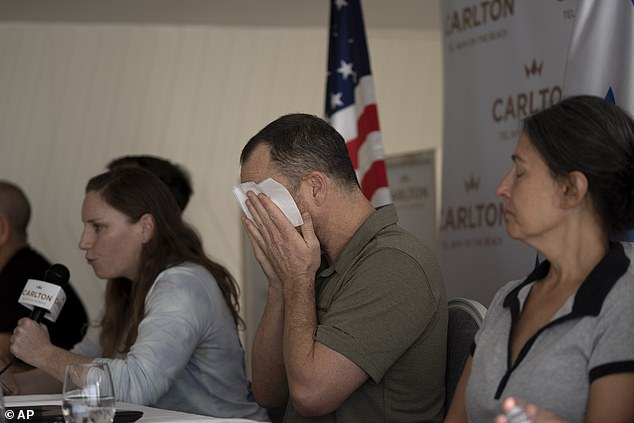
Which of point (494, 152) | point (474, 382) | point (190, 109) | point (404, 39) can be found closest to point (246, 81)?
point (190, 109)

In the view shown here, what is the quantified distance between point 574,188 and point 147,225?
5.08 ft

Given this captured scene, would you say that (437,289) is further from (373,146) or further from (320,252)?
(373,146)

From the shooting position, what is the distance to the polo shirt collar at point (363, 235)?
221 centimetres

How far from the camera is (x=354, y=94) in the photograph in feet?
12.7

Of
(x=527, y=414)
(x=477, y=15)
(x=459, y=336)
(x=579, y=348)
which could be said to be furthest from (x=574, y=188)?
(x=477, y=15)

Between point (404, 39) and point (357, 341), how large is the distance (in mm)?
5784

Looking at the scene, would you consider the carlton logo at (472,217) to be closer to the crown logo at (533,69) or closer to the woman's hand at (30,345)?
the crown logo at (533,69)

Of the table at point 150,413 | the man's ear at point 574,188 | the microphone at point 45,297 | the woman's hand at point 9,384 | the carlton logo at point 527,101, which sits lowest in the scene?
the woman's hand at point 9,384

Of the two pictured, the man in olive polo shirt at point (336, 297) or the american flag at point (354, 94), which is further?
the american flag at point (354, 94)

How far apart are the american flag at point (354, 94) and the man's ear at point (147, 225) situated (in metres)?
1.00

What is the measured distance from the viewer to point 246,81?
7.27 m

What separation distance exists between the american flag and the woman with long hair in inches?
37.0

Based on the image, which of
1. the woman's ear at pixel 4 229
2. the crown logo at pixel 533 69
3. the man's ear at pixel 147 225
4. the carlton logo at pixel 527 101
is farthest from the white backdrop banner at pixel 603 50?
the woman's ear at pixel 4 229

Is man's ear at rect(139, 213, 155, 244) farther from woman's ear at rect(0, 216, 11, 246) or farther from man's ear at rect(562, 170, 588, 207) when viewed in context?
man's ear at rect(562, 170, 588, 207)
